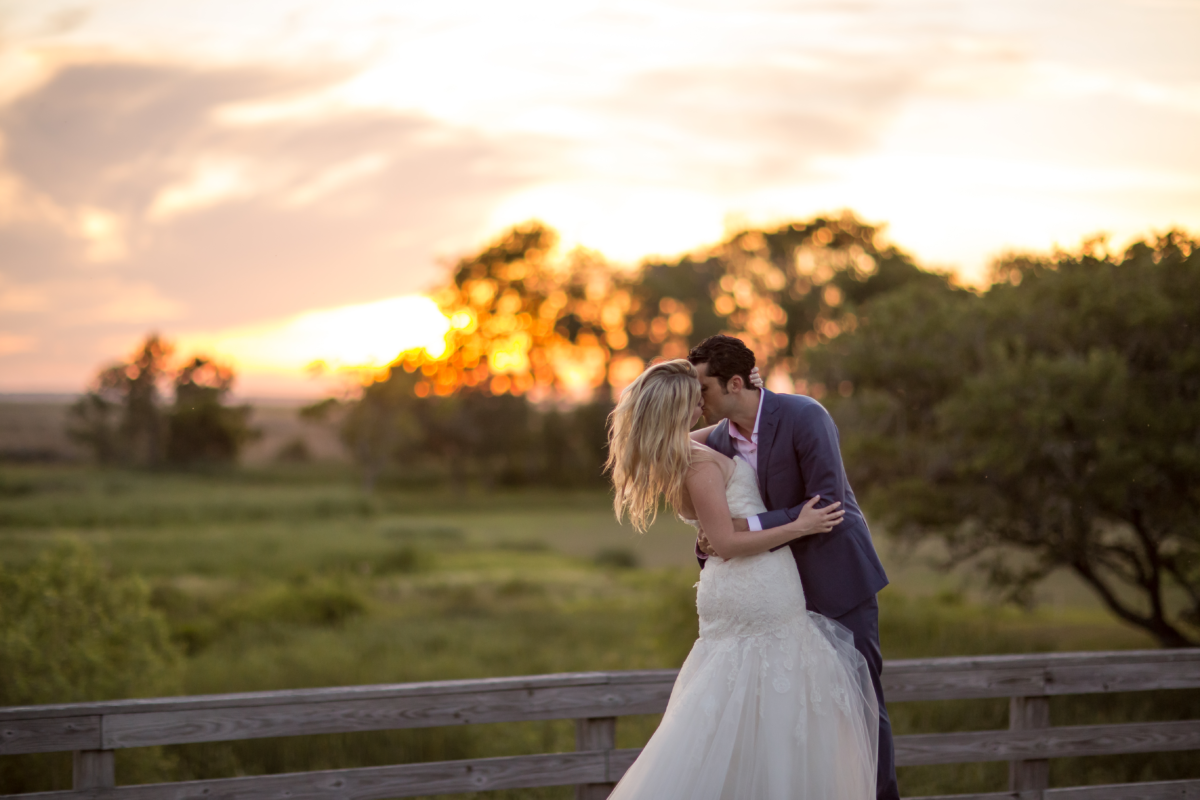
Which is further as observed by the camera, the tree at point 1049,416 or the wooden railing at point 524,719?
the tree at point 1049,416

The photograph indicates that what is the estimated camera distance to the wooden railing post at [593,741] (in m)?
4.02

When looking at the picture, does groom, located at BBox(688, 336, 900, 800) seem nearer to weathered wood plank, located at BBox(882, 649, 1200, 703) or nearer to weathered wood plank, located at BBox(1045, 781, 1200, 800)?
weathered wood plank, located at BBox(882, 649, 1200, 703)

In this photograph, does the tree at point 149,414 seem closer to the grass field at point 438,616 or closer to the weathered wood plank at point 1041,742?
the grass field at point 438,616

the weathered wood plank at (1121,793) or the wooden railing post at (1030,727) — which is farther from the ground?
the wooden railing post at (1030,727)

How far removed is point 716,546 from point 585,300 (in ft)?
174

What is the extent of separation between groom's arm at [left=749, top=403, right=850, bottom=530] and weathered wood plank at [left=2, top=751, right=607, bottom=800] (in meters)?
1.38

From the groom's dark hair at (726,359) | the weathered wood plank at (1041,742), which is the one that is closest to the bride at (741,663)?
the groom's dark hair at (726,359)

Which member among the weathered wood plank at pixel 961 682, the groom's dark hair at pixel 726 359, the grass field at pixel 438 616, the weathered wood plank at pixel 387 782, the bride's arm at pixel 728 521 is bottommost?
the grass field at pixel 438 616

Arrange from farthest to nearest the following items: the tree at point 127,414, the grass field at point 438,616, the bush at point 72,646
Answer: the tree at point 127,414 → the grass field at point 438,616 → the bush at point 72,646

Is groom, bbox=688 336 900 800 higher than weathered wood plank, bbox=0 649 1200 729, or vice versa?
groom, bbox=688 336 900 800

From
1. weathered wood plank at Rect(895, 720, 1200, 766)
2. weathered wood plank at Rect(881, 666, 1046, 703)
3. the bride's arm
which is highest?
the bride's arm

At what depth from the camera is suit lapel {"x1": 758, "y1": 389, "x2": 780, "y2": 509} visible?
349 cm

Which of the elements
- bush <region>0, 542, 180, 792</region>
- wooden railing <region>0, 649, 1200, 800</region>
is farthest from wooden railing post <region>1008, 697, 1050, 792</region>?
bush <region>0, 542, 180, 792</region>

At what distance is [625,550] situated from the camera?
27.4 metres
